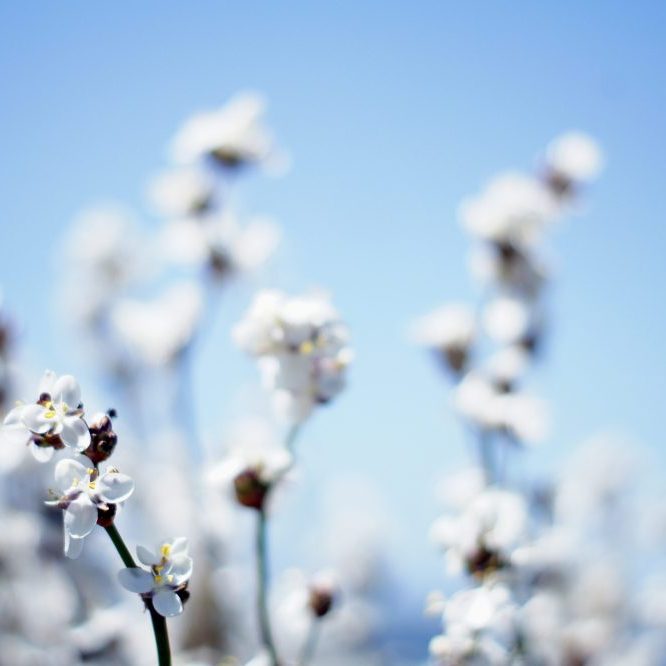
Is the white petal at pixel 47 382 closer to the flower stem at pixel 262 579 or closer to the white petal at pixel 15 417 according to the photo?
the white petal at pixel 15 417

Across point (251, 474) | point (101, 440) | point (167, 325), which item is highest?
point (167, 325)

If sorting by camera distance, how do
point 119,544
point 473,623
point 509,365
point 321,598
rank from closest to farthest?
point 119,544
point 473,623
point 321,598
point 509,365

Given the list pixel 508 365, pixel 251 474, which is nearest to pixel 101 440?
pixel 251 474

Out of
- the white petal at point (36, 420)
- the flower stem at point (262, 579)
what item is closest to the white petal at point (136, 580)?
the white petal at point (36, 420)

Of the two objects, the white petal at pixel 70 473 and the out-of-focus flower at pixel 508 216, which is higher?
the out-of-focus flower at pixel 508 216

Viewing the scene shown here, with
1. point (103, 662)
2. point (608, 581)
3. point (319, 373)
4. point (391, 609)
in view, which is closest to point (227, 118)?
point (319, 373)

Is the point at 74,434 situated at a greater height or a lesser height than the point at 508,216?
lesser

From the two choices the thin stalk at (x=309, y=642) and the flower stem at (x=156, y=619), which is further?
the thin stalk at (x=309, y=642)

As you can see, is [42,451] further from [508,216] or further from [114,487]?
[508,216]
